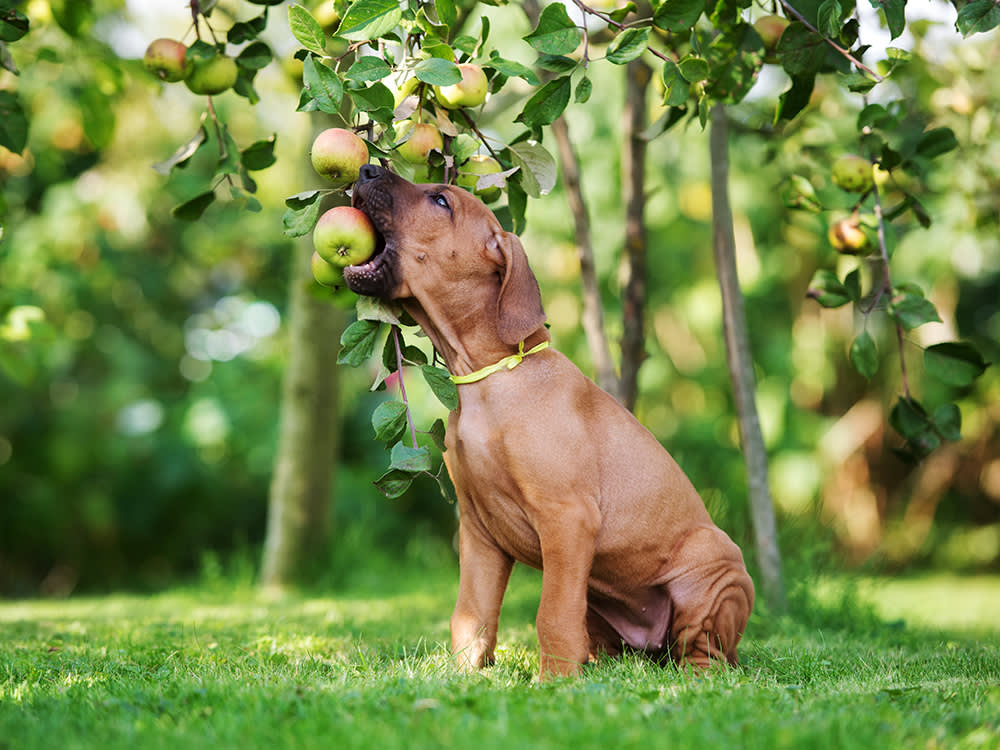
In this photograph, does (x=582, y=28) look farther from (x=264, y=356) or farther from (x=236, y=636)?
(x=264, y=356)

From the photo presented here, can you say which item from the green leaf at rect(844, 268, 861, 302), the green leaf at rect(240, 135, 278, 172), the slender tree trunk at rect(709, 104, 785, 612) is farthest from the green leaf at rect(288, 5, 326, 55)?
the slender tree trunk at rect(709, 104, 785, 612)

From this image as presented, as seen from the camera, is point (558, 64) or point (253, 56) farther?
point (253, 56)

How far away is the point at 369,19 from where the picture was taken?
276cm

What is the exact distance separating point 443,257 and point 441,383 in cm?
43

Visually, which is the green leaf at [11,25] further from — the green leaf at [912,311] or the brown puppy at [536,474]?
the green leaf at [912,311]

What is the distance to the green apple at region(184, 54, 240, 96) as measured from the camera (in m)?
3.58

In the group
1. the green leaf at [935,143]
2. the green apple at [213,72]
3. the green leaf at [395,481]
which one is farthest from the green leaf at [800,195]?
the green apple at [213,72]

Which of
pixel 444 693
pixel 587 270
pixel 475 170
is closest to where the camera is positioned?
pixel 444 693

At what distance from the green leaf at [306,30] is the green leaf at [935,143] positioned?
2.61 metres

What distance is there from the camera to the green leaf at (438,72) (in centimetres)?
275

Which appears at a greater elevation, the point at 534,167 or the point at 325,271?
the point at 534,167

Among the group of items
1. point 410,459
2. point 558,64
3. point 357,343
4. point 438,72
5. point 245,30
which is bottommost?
point 410,459

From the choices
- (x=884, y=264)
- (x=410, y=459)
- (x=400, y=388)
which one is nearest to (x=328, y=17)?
(x=400, y=388)

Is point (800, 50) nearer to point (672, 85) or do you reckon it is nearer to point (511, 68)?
point (672, 85)
